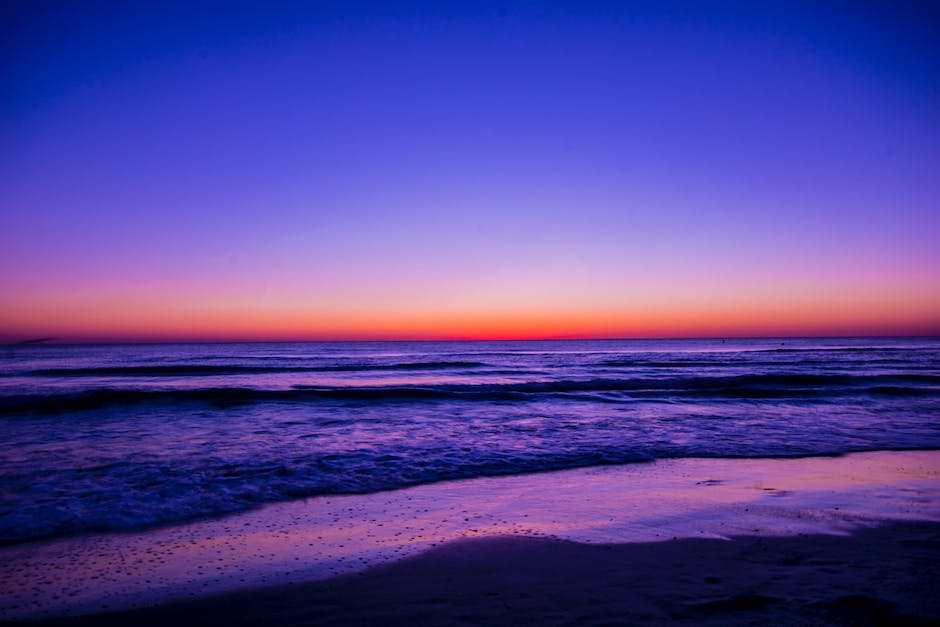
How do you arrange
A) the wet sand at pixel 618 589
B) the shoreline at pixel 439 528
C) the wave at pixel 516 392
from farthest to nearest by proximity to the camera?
the wave at pixel 516 392 < the shoreline at pixel 439 528 < the wet sand at pixel 618 589

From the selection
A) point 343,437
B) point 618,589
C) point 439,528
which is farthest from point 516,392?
point 618,589

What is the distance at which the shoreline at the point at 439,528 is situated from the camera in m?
4.23

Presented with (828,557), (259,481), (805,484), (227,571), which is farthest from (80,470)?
(805,484)

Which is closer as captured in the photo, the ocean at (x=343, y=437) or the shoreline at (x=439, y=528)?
the shoreline at (x=439, y=528)

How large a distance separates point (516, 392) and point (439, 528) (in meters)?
17.7

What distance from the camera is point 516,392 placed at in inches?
907

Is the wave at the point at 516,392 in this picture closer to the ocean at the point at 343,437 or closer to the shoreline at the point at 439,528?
the ocean at the point at 343,437

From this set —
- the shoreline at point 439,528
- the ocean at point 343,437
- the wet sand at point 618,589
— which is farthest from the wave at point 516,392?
the wet sand at point 618,589

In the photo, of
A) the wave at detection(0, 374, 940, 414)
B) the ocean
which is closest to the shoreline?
the ocean

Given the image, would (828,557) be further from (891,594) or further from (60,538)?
(60,538)

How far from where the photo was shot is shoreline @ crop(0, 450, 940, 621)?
13.9ft

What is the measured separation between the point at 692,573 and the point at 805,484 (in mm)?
4184

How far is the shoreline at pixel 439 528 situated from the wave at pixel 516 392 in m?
12.6

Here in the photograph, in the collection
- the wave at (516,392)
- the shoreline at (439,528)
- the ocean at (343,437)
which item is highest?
the shoreline at (439,528)
